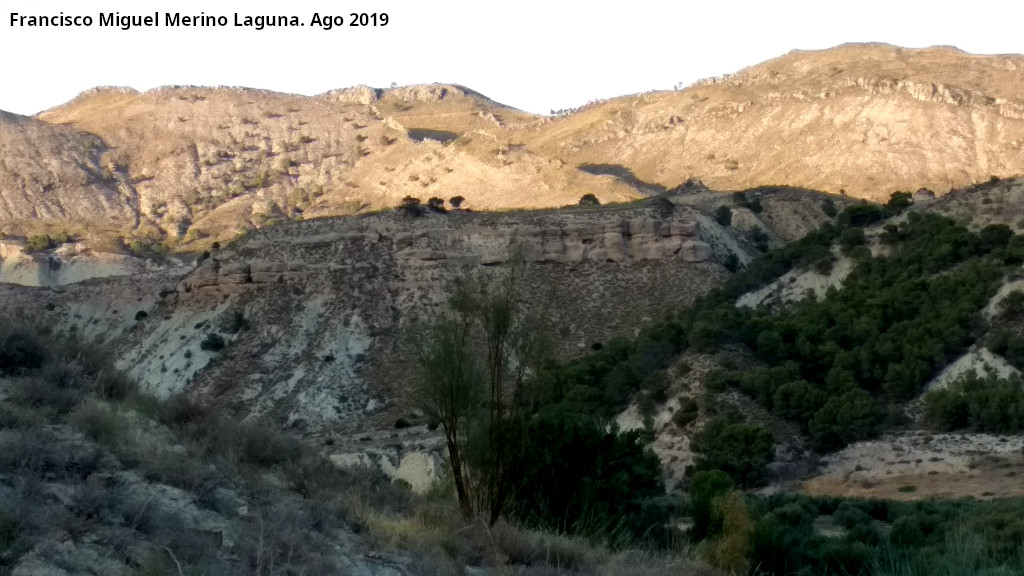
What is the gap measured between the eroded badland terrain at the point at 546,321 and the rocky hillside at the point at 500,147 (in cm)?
44

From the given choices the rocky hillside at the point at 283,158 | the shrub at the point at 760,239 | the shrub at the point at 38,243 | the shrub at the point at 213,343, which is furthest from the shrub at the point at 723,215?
the shrub at the point at 38,243

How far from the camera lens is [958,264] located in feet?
147

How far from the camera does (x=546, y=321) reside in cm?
1805

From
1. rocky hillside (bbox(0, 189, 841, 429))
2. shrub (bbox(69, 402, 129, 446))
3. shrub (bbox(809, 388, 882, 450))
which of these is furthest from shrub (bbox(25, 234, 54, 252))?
shrub (bbox(69, 402, 129, 446))

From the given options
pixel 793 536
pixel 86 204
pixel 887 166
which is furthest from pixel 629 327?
pixel 86 204

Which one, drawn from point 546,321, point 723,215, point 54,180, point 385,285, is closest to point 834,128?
point 723,215

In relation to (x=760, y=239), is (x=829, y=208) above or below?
above

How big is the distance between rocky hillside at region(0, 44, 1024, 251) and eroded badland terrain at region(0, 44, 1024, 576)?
17.5 inches

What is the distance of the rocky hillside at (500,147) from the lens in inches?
3401

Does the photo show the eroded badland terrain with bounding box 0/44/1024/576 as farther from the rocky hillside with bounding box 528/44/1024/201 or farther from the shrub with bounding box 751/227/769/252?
the shrub with bounding box 751/227/769/252

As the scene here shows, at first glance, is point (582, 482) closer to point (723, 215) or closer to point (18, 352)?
point (18, 352)

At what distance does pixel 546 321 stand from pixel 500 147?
7820 centimetres

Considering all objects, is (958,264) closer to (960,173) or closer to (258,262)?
(258,262)

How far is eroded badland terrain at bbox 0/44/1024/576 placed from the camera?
11570 mm
